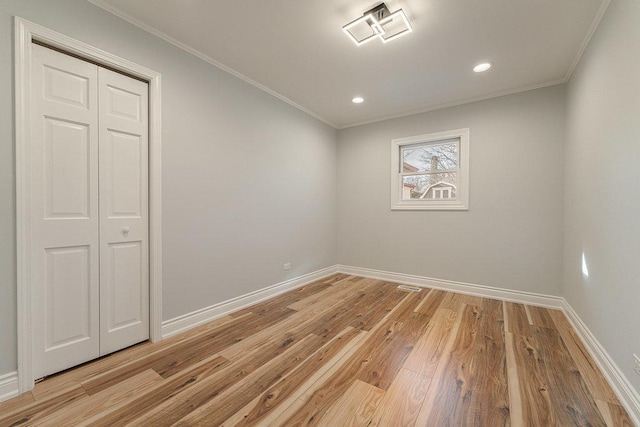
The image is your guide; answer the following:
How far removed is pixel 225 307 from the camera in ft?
8.82

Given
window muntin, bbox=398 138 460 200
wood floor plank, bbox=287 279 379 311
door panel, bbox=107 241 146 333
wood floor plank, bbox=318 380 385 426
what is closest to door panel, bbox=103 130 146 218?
door panel, bbox=107 241 146 333

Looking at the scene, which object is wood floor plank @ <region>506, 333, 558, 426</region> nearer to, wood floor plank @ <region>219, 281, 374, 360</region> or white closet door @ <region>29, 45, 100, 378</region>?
wood floor plank @ <region>219, 281, 374, 360</region>

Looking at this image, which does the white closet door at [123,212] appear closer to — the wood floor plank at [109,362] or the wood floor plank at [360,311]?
the wood floor plank at [109,362]

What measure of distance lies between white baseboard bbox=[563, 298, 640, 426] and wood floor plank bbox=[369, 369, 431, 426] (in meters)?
1.04

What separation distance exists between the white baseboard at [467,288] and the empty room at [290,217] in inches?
1.1

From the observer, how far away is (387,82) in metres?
3.00

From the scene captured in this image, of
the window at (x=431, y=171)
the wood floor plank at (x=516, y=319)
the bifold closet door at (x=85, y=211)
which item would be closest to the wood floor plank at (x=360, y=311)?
the wood floor plank at (x=516, y=319)

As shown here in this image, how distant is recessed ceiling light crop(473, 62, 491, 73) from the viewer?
2598 millimetres

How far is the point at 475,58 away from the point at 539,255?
2380 millimetres

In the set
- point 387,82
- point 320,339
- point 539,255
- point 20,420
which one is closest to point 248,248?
point 320,339

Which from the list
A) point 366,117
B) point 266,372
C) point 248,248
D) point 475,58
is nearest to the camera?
point 266,372

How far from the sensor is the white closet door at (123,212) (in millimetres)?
Answer: 1915

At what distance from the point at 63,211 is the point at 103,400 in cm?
125

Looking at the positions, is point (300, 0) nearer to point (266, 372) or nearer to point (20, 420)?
point (266, 372)
